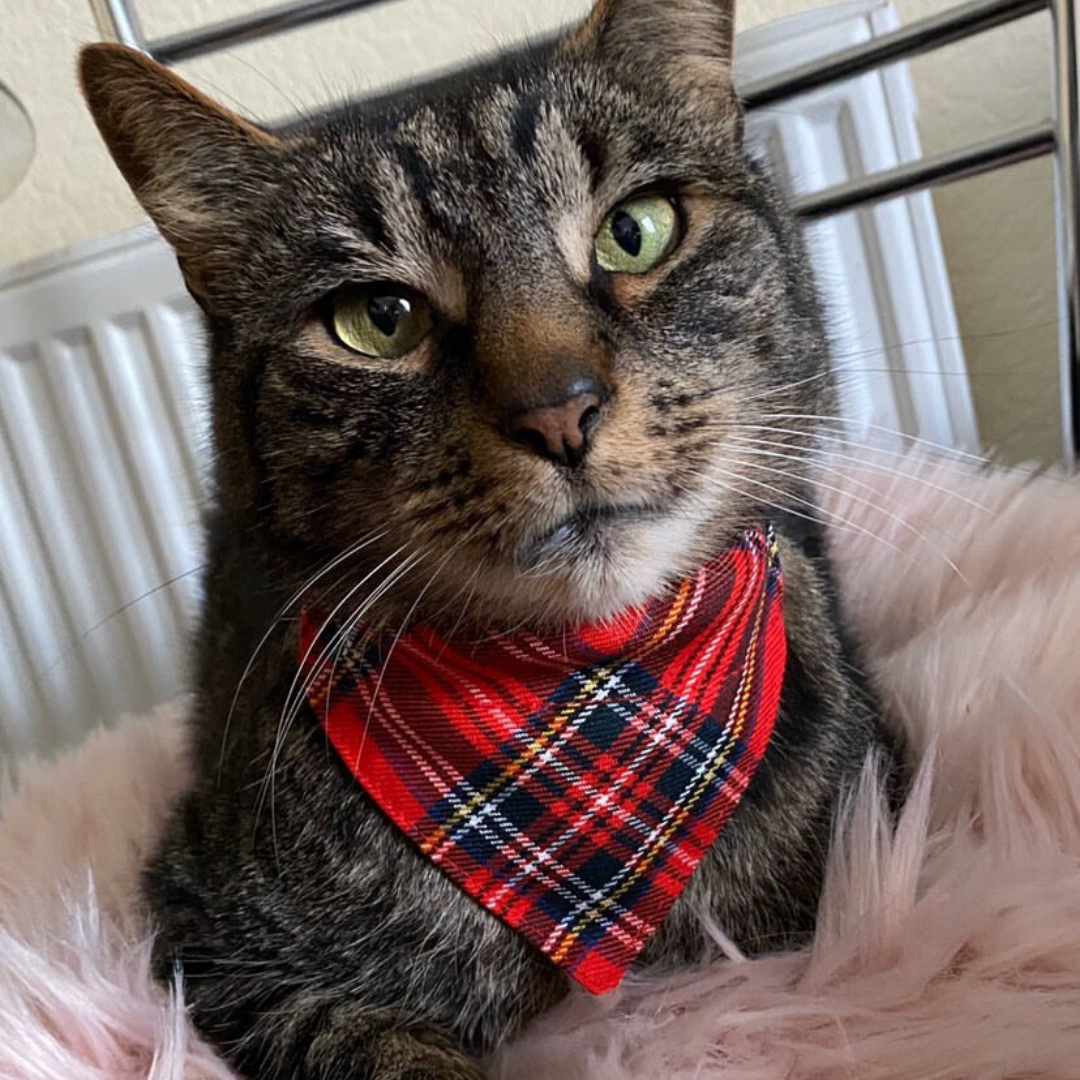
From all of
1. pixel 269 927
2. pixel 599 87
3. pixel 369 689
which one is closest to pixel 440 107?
pixel 599 87

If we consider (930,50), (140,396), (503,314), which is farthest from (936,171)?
(140,396)

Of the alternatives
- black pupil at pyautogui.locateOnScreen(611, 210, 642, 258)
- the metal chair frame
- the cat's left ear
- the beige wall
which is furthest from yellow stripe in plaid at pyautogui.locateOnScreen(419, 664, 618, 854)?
the beige wall

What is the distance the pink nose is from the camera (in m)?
0.45

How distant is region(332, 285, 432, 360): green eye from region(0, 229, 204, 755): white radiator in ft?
2.11

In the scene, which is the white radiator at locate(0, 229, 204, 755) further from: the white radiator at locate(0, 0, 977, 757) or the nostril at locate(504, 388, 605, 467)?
the nostril at locate(504, 388, 605, 467)

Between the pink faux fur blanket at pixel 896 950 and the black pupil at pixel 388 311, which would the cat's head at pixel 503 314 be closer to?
the black pupil at pixel 388 311

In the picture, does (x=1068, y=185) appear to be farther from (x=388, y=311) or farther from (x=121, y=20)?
(x=121, y=20)

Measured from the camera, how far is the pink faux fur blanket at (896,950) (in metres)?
0.47

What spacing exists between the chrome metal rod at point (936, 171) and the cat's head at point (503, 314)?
0.90 feet

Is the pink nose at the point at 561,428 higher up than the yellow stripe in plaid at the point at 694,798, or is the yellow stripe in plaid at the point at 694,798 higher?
the pink nose at the point at 561,428

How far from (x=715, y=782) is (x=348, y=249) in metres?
0.34

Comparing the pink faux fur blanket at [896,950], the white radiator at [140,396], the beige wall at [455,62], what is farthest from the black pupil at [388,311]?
the beige wall at [455,62]

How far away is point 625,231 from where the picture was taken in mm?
562

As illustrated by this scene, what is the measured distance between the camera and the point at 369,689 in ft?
1.95
